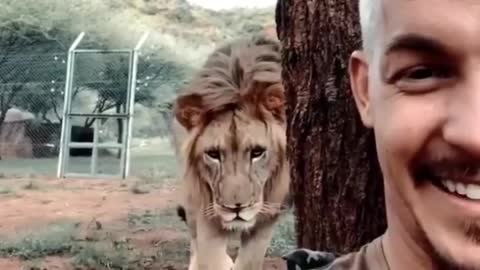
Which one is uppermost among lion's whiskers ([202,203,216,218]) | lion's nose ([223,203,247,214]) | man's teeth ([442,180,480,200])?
man's teeth ([442,180,480,200])

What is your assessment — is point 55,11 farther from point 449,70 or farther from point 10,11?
point 449,70

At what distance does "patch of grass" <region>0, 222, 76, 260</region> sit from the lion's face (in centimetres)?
43

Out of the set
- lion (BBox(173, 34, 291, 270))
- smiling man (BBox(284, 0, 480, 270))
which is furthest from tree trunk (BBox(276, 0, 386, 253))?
lion (BBox(173, 34, 291, 270))

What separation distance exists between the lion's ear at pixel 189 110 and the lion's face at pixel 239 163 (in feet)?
0.13

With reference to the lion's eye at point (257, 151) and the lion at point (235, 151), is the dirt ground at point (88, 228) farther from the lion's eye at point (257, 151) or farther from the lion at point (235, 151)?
the lion's eye at point (257, 151)

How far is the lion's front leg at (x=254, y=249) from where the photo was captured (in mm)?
2369

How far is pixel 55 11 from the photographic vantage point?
2465mm

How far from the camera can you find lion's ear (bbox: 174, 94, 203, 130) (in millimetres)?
2350

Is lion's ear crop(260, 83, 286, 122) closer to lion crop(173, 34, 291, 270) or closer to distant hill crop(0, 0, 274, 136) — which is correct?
lion crop(173, 34, 291, 270)

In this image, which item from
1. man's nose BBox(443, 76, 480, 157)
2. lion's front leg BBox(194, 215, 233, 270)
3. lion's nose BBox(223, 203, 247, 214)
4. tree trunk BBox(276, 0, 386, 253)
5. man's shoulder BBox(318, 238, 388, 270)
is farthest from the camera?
lion's front leg BBox(194, 215, 233, 270)

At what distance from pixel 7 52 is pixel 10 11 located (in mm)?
112

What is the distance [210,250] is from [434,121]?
195 centimetres

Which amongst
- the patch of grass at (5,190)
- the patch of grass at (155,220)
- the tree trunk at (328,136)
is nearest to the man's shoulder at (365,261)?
the tree trunk at (328,136)

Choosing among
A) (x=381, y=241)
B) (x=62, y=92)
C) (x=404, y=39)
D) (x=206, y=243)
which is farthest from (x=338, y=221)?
(x=62, y=92)
